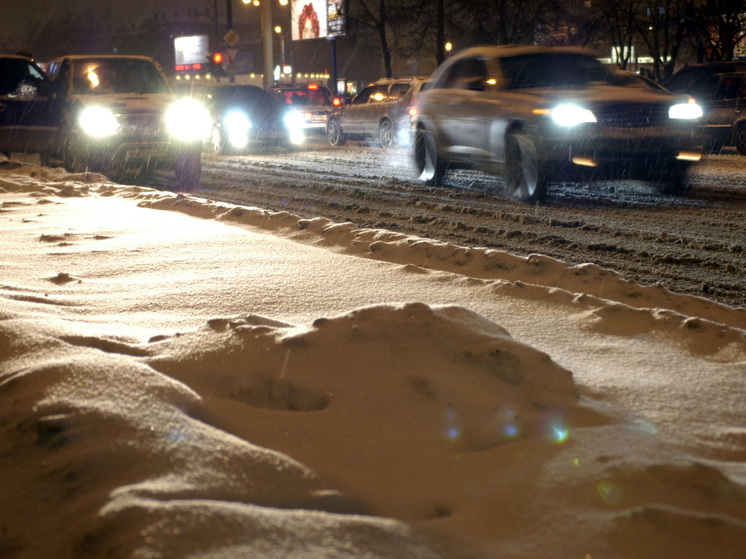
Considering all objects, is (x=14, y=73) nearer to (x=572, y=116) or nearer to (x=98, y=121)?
(x=98, y=121)

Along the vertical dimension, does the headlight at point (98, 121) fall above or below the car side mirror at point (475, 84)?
below

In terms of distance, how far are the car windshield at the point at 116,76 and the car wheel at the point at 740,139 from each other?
10753mm

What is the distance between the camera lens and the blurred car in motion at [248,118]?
17.5m

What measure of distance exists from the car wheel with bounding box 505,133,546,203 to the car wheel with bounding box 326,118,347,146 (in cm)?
1197

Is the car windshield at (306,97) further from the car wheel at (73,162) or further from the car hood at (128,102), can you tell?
the car wheel at (73,162)

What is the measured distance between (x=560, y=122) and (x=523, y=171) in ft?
2.33

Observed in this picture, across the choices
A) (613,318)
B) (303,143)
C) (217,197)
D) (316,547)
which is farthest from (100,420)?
(303,143)

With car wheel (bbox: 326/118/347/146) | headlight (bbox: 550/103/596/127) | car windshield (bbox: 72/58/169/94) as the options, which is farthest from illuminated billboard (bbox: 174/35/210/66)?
headlight (bbox: 550/103/596/127)

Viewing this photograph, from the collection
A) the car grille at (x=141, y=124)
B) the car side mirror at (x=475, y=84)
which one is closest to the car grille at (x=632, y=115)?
the car side mirror at (x=475, y=84)

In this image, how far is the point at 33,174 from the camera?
35.1 feet

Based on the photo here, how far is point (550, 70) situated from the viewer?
905 cm

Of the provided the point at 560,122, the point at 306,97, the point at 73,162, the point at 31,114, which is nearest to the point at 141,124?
the point at 73,162

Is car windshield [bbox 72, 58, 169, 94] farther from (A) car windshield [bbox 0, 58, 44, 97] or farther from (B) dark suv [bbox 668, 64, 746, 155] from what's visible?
(B) dark suv [bbox 668, 64, 746, 155]

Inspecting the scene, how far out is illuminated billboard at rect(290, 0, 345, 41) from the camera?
42.2 metres
